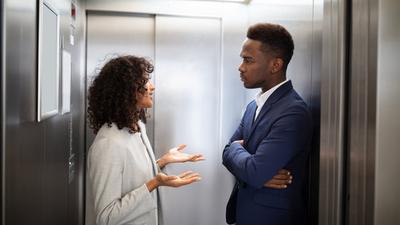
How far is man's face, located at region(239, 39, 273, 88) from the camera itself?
178 centimetres

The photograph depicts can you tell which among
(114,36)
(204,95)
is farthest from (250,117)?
(114,36)

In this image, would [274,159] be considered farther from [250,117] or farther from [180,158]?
[180,158]

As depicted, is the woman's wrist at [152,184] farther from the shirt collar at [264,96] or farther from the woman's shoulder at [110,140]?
the shirt collar at [264,96]

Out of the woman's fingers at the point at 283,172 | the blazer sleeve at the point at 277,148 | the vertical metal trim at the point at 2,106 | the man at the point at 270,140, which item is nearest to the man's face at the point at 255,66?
the man at the point at 270,140

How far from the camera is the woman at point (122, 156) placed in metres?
1.53

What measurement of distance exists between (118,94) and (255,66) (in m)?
0.67

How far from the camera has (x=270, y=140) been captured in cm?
155

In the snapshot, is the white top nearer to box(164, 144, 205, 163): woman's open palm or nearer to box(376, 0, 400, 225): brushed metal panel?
box(164, 144, 205, 163): woman's open palm

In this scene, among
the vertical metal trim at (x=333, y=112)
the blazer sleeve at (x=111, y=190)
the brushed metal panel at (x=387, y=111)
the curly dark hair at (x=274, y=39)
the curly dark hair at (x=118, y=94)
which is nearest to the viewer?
the brushed metal panel at (x=387, y=111)

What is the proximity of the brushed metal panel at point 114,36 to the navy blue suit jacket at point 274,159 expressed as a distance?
1292 millimetres

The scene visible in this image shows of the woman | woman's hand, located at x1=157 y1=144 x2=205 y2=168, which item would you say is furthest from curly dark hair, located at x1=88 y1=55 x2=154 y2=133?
woman's hand, located at x1=157 y1=144 x2=205 y2=168

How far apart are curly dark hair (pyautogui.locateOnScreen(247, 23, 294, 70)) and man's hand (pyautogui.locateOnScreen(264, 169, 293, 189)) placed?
54cm

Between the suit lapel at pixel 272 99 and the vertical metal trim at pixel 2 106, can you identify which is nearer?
the vertical metal trim at pixel 2 106

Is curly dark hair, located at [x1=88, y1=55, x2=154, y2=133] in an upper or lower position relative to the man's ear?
lower
